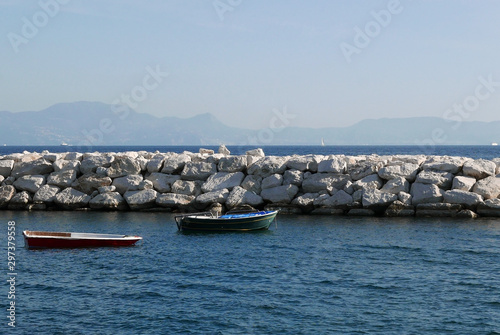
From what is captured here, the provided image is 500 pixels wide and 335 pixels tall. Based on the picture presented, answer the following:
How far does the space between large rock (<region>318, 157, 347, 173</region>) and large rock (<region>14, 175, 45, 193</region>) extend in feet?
53.2

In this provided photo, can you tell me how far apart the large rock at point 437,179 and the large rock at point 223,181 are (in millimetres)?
9426

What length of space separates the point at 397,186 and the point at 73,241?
15752mm

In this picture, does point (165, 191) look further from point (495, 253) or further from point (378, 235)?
point (495, 253)

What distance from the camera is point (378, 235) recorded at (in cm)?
2389

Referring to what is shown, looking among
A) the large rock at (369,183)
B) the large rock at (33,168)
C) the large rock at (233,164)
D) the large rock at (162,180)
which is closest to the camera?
the large rock at (369,183)

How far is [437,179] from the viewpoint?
2803 cm

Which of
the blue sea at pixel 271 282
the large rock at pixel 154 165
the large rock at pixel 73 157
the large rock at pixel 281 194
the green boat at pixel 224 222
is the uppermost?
the large rock at pixel 73 157

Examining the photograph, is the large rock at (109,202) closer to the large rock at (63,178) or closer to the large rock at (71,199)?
the large rock at (71,199)

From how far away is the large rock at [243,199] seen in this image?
29.3 m

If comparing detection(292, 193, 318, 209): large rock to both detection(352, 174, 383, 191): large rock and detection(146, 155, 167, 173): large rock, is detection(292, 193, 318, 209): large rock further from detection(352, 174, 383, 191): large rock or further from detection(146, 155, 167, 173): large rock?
detection(146, 155, 167, 173): large rock

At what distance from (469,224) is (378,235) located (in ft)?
16.5

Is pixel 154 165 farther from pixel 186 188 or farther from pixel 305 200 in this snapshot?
pixel 305 200

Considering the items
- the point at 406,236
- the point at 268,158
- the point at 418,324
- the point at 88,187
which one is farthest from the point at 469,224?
the point at 88,187

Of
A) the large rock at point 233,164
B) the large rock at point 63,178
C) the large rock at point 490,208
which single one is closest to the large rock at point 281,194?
the large rock at point 233,164
